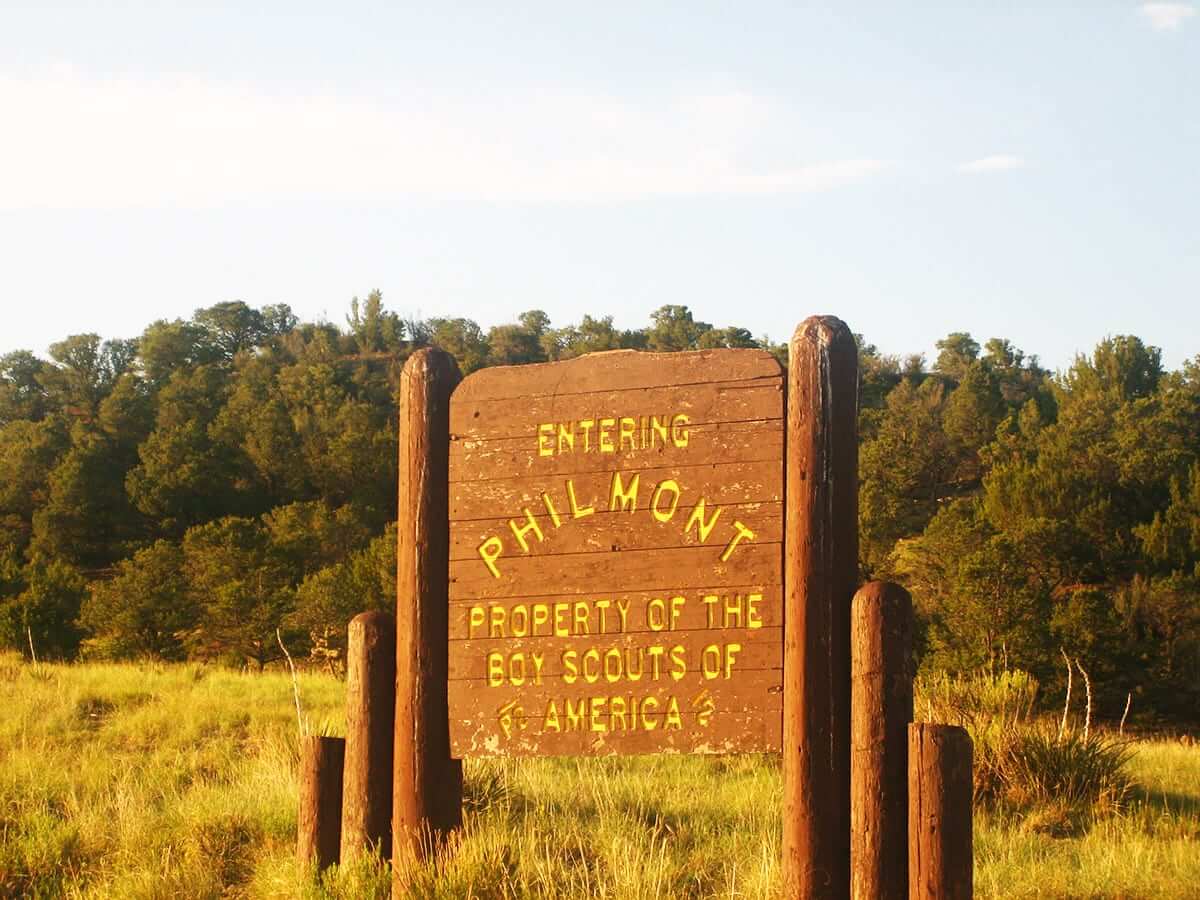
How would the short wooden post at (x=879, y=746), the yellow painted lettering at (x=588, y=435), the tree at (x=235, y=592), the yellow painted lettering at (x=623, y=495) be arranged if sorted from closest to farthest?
the short wooden post at (x=879, y=746), the yellow painted lettering at (x=623, y=495), the yellow painted lettering at (x=588, y=435), the tree at (x=235, y=592)

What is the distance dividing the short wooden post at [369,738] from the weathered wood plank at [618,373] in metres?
1.18

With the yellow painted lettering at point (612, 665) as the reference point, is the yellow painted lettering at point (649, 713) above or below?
below

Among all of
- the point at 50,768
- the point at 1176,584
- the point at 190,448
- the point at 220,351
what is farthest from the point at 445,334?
the point at 50,768

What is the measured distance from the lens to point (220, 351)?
89.5 m

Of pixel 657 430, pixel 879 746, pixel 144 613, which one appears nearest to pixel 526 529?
pixel 657 430

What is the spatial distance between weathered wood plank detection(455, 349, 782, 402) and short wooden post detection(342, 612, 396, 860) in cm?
118

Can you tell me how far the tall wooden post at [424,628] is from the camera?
5.85 meters

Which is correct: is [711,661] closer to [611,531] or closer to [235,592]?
[611,531]

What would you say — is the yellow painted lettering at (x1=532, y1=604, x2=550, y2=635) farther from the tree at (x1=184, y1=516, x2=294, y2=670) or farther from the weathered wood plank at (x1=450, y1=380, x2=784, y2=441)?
the tree at (x1=184, y1=516, x2=294, y2=670)

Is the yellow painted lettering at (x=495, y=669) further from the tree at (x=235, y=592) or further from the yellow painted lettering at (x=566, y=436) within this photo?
the tree at (x=235, y=592)

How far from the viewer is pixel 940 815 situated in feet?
15.7

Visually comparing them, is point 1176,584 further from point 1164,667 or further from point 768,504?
point 768,504

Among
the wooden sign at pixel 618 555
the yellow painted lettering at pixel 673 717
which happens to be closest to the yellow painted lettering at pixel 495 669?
the wooden sign at pixel 618 555

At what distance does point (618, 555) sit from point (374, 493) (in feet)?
160
